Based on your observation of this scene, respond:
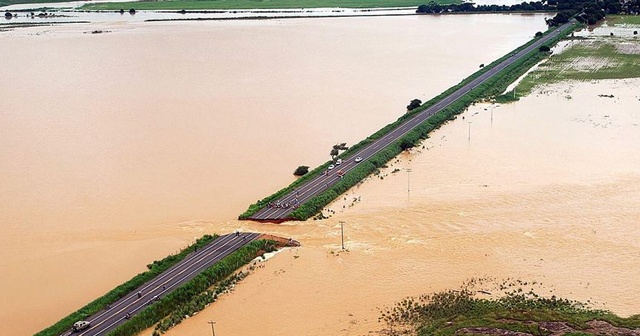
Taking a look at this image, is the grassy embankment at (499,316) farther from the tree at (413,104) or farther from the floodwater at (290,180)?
the tree at (413,104)

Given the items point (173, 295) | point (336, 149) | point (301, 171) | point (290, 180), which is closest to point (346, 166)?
point (301, 171)

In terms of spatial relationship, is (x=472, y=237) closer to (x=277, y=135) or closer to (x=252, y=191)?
(x=252, y=191)

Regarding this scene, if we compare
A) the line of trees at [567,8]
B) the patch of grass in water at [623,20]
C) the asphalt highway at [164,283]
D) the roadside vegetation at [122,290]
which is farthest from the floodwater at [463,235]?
the line of trees at [567,8]

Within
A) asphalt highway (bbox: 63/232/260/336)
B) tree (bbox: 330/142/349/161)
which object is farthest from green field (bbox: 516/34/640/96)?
asphalt highway (bbox: 63/232/260/336)

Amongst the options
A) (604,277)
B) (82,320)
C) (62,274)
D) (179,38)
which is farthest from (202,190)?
(179,38)

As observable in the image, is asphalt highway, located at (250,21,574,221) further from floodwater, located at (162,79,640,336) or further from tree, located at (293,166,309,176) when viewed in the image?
floodwater, located at (162,79,640,336)
